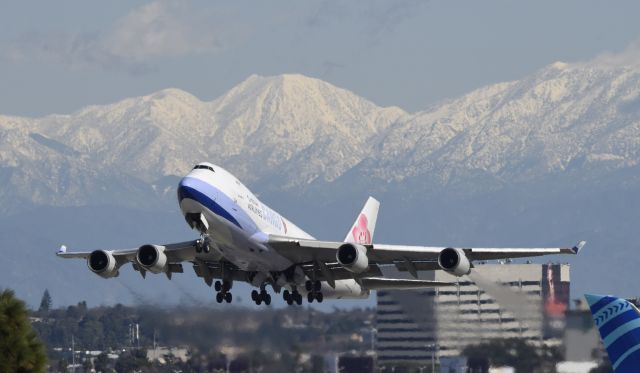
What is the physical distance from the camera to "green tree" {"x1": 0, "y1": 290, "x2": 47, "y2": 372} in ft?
156

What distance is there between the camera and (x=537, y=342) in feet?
201

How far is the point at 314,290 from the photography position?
74.4 metres

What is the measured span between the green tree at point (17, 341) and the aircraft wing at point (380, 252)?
22233mm

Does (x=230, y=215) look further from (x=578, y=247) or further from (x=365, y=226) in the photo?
(x=365, y=226)

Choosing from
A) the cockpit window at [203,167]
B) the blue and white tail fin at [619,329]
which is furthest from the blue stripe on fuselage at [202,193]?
the blue and white tail fin at [619,329]

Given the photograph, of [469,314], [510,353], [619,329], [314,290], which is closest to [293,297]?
[314,290]

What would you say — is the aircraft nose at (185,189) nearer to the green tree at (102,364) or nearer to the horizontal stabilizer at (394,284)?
the horizontal stabilizer at (394,284)

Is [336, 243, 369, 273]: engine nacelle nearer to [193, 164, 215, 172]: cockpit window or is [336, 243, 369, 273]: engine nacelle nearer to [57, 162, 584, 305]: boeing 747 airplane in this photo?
[57, 162, 584, 305]: boeing 747 airplane

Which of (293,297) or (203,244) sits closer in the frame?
(203,244)

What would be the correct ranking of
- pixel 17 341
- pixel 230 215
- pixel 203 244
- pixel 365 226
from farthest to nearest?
pixel 365 226 < pixel 230 215 < pixel 203 244 < pixel 17 341

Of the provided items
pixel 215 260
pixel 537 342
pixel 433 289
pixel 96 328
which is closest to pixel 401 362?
pixel 433 289

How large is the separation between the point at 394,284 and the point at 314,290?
3.53m

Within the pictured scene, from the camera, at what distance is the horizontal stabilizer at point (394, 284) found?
73.1 metres

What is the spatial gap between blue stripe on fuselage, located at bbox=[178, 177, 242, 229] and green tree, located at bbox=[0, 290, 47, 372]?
17.5 m
